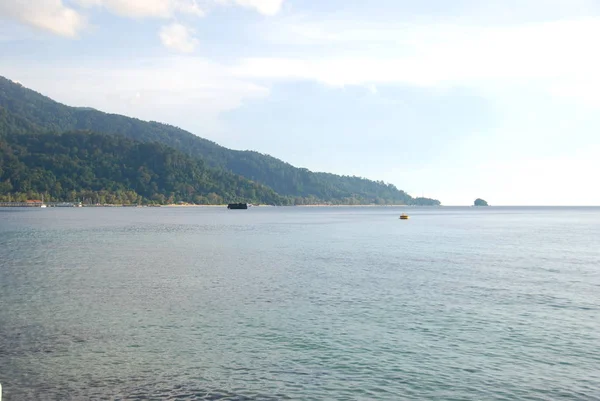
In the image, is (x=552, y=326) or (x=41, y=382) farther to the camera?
(x=552, y=326)

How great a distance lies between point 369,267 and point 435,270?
8577 mm

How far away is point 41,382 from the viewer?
86.4 ft

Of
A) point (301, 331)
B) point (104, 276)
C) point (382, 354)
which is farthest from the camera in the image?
point (104, 276)

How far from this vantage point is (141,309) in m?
43.4

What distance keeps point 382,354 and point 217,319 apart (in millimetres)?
13995

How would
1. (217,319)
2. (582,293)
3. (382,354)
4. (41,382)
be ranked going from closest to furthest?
1. (41,382)
2. (382,354)
3. (217,319)
4. (582,293)

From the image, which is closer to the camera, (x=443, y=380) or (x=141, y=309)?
(x=443, y=380)

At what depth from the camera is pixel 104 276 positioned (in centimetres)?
6284

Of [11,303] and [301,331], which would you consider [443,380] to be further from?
[11,303]

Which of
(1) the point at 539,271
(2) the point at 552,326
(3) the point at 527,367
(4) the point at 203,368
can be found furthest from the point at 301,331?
(1) the point at 539,271

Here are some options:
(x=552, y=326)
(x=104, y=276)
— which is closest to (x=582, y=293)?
(x=552, y=326)

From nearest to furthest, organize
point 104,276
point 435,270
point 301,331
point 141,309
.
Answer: point 301,331 → point 141,309 → point 104,276 → point 435,270

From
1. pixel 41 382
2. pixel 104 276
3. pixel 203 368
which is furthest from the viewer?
pixel 104 276

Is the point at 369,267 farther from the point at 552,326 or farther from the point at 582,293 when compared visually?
the point at 552,326
